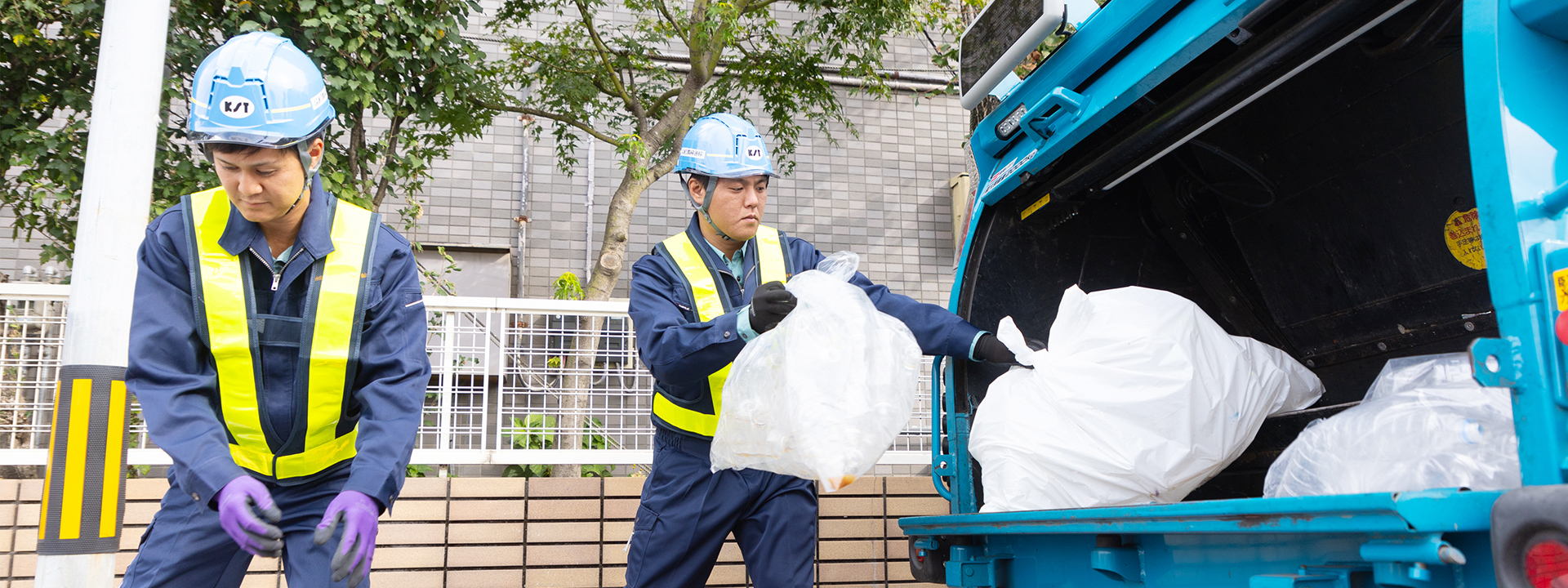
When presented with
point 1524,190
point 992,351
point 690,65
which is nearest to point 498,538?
point 992,351

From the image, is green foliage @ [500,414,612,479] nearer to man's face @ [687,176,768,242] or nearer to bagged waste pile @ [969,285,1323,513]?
man's face @ [687,176,768,242]

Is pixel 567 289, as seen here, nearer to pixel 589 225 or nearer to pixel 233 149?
pixel 589 225

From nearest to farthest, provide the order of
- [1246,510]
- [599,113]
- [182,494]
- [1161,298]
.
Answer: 1. [1246,510]
2. [182,494]
3. [1161,298]
4. [599,113]

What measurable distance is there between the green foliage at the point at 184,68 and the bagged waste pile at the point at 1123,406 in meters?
3.56

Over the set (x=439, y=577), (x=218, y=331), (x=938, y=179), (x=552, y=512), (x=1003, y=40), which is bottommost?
(x=439, y=577)

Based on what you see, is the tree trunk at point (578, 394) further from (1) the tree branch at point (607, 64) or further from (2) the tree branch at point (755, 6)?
(2) the tree branch at point (755, 6)

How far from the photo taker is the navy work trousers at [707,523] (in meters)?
2.59

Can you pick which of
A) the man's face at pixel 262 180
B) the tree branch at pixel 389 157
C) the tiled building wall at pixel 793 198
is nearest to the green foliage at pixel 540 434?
the tree branch at pixel 389 157

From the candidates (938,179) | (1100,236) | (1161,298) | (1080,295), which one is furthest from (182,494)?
(938,179)

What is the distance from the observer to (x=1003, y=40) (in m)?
2.63

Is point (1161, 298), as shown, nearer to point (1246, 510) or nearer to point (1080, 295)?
point (1080, 295)

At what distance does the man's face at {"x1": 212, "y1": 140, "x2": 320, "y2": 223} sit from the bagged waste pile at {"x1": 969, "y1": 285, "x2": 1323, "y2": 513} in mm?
1716

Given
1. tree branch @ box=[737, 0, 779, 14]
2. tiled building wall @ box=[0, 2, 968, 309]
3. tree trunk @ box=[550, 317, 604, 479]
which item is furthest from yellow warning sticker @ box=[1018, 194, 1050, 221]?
tiled building wall @ box=[0, 2, 968, 309]

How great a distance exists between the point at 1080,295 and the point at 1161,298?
19 cm
